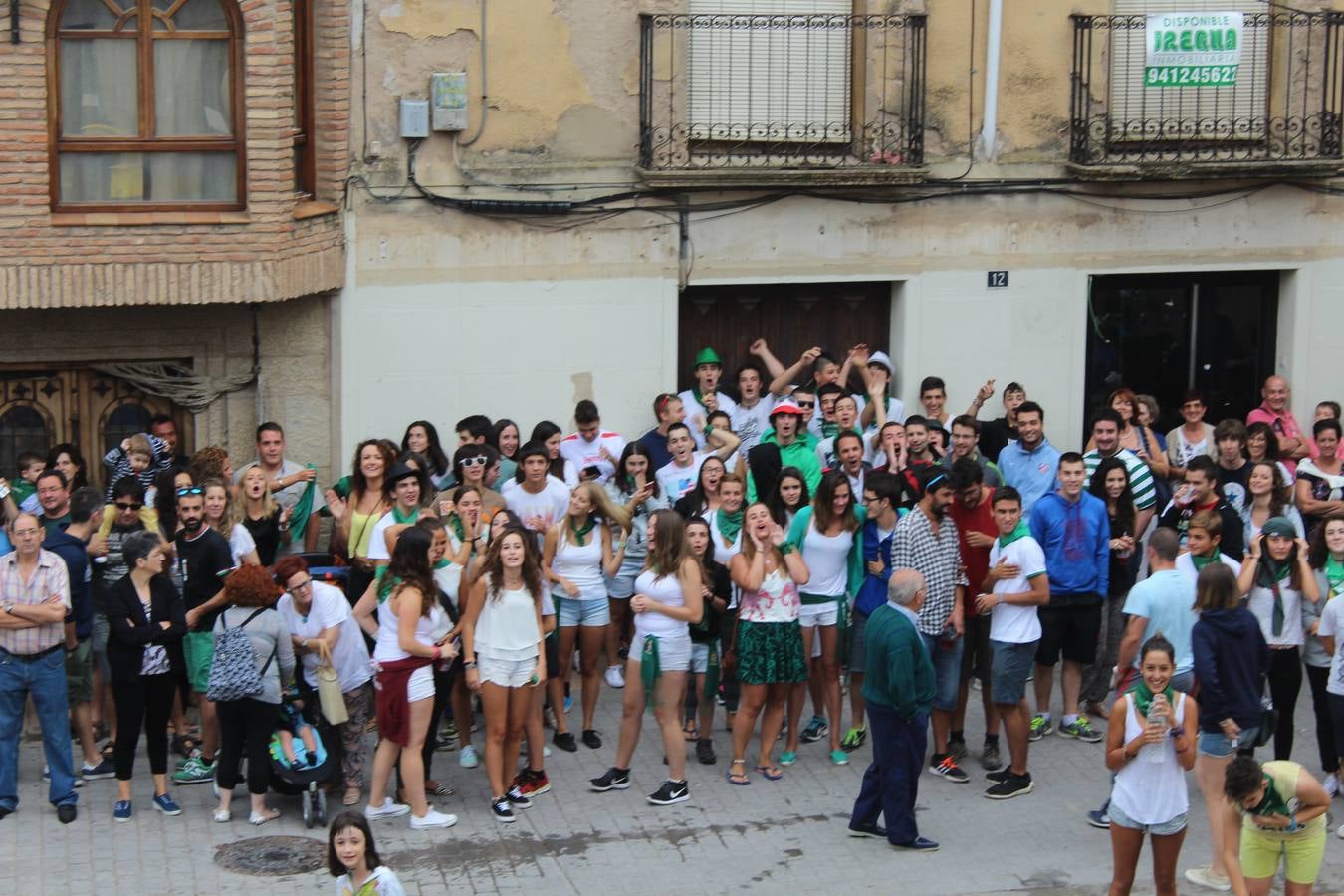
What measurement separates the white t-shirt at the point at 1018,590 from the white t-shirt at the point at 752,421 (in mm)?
3454

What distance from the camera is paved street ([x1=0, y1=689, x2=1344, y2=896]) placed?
1063 centimetres

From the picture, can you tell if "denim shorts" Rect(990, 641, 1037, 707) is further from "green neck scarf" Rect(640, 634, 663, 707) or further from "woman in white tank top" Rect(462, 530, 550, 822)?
"woman in white tank top" Rect(462, 530, 550, 822)

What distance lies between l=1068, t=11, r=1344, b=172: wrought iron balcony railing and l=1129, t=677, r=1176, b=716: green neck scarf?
7.14 meters

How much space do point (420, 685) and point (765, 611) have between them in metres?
2.09

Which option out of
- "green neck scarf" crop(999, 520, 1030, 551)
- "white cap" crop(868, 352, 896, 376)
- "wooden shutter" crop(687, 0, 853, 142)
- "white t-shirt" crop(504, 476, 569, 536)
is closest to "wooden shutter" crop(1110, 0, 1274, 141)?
"wooden shutter" crop(687, 0, 853, 142)

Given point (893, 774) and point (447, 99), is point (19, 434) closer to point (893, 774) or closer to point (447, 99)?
point (447, 99)

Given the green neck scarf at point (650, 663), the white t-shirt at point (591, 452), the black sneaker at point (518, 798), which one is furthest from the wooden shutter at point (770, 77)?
the black sneaker at point (518, 798)

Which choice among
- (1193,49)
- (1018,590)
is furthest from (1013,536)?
(1193,49)

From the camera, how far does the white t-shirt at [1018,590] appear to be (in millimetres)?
11938

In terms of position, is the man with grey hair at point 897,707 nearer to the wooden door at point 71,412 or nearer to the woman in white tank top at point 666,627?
the woman in white tank top at point 666,627

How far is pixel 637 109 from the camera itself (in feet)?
50.2

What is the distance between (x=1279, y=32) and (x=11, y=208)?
1012 cm

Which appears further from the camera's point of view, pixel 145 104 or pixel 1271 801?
pixel 145 104

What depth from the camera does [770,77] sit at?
15.7 metres
